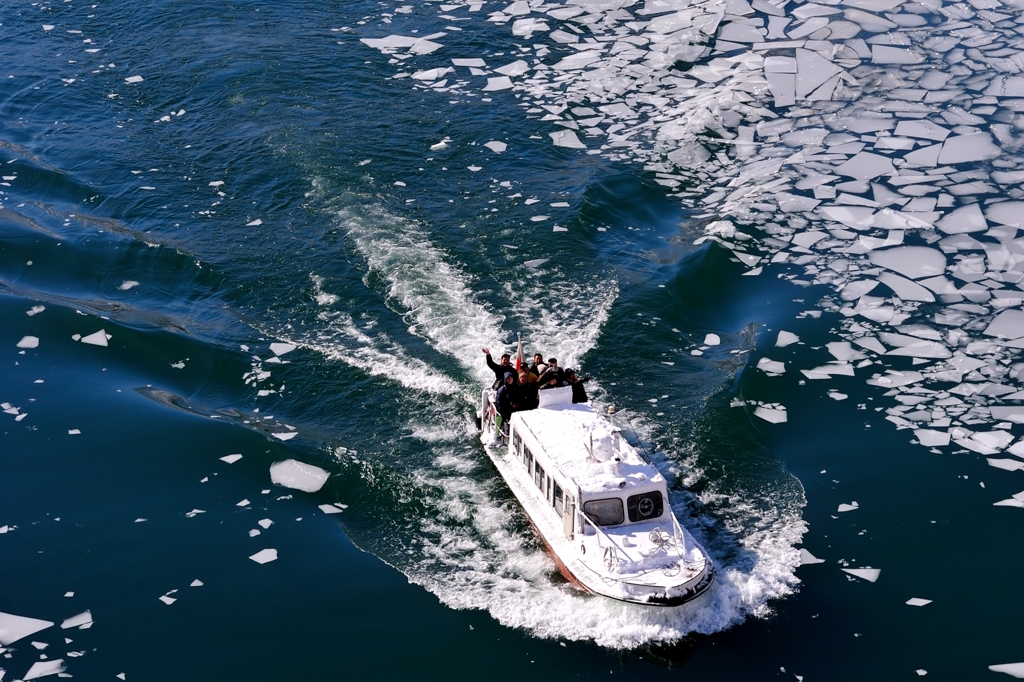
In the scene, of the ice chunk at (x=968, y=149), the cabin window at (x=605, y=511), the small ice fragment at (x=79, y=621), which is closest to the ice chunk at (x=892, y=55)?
the ice chunk at (x=968, y=149)

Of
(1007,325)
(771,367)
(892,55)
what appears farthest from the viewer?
(892,55)

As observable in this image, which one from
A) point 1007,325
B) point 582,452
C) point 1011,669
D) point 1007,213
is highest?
point 582,452

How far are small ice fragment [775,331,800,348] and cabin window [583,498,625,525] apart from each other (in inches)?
263

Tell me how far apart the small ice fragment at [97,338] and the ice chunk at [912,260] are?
17.2m

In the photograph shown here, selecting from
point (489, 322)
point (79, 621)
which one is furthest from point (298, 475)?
point (489, 322)

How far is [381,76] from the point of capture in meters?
32.9

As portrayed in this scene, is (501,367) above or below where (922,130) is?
above

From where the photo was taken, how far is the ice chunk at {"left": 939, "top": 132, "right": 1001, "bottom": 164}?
2714cm

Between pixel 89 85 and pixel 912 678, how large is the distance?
2881 cm

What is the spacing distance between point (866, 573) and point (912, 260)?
919cm

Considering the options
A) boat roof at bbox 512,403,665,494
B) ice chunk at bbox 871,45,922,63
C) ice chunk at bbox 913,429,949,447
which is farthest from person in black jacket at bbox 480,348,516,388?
ice chunk at bbox 871,45,922,63

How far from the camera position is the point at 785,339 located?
2250cm

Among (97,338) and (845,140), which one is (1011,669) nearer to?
(845,140)

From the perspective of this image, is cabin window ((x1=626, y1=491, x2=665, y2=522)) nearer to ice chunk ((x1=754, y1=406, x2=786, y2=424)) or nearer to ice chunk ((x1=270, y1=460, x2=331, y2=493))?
ice chunk ((x1=754, y1=406, x2=786, y2=424))
